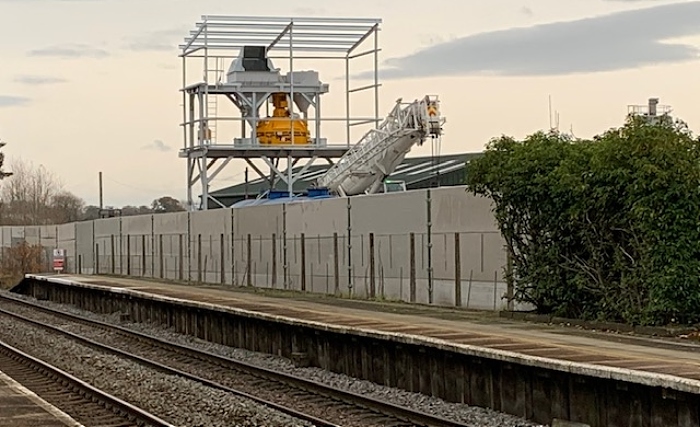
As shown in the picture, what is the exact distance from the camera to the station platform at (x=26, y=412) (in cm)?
1619

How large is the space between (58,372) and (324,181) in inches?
1320

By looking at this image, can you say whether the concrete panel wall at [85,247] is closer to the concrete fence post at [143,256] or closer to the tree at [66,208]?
the concrete fence post at [143,256]

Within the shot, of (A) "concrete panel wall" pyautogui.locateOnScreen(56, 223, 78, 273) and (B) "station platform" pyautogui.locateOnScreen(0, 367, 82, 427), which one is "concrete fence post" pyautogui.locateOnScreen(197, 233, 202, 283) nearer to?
(A) "concrete panel wall" pyautogui.locateOnScreen(56, 223, 78, 273)

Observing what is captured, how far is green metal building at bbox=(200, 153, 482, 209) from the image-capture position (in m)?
65.8

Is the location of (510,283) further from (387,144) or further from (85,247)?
(85,247)

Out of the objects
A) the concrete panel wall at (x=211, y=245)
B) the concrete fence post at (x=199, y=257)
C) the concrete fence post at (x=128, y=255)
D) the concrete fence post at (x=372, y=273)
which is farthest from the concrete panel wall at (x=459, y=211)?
the concrete fence post at (x=128, y=255)

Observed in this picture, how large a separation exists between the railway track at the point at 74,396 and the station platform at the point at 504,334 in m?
5.28

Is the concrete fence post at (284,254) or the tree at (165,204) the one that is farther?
the tree at (165,204)

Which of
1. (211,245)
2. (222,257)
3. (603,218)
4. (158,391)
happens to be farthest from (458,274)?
(211,245)

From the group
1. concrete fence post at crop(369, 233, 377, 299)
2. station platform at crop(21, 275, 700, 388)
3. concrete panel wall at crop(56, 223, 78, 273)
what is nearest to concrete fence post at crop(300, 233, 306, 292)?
concrete fence post at crop(369, 233, 377, 299)

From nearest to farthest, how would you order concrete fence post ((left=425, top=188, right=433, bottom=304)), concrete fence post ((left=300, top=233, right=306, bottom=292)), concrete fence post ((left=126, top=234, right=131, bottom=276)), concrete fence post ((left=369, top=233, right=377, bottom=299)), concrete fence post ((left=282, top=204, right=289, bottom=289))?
concrete fence post ((left=425, top=188, right=433, bottom=304)) < concrete fence post ((left=369, top=233, right=377, bottom=299)) < concrete fence post ((left=300, top=233, right=306, bottom=292)) < concrete fence post ((left=282, top=204, right=289, bottom=289)) < concrete fence post ((left=126, top=234, right=131, bottom=276))

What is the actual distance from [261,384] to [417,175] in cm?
4918

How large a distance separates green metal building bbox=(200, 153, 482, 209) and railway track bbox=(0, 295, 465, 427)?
27.9 m

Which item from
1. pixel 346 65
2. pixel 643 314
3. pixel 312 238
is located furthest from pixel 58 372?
pixel 346 65
